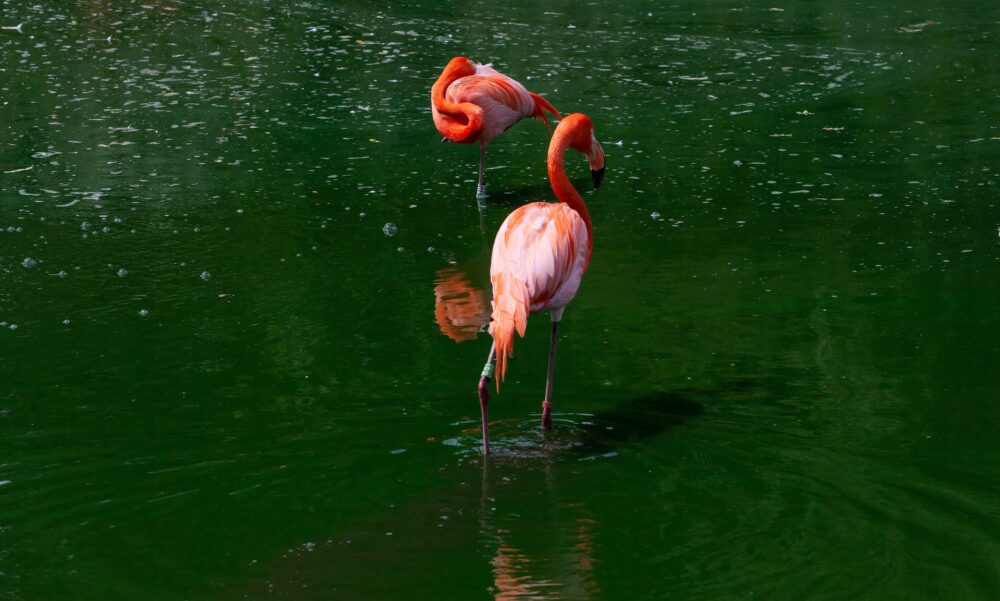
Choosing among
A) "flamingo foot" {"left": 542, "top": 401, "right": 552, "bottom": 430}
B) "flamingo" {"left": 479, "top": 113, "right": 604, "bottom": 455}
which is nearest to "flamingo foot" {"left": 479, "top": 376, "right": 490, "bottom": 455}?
"flamingo" {"left": 479, "top": 113, "right": 604, "bottom": 455}

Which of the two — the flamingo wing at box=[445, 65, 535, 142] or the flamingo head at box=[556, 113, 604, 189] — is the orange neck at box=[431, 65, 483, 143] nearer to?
the flamingo wing at box=[445, 65, 535, 142]

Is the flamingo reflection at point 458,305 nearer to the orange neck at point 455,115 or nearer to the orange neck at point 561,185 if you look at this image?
the orange neck at point 561,185

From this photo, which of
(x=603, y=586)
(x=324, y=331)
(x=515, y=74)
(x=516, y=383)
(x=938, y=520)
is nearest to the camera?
(x=603, y=586)

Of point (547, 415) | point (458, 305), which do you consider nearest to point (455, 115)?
point (458, 305)

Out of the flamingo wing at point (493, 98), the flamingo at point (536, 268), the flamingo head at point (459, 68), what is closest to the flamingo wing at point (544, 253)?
the flamingo at point (536, 268)

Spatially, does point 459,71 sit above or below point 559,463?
above

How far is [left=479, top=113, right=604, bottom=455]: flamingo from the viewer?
3.96 m

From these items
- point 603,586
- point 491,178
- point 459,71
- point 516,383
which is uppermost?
point 459,71

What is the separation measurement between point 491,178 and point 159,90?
9.71 ft

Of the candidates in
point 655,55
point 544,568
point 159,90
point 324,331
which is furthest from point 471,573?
point 655,55

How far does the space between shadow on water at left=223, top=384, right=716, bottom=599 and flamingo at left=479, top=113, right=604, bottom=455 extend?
0.12 meters

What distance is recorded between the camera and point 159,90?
31.0 feet

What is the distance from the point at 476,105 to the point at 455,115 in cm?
13

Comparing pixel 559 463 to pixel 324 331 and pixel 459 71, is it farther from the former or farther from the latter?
pixel 459 71
